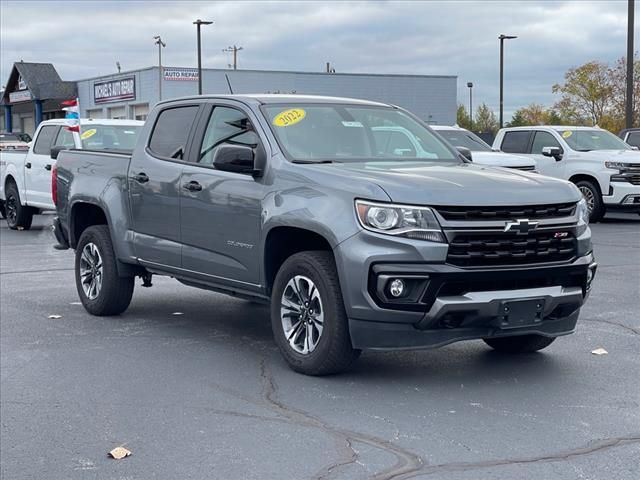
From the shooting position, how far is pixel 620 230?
18.5 metres

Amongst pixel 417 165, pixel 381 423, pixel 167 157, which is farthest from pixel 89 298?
pixel 381 423

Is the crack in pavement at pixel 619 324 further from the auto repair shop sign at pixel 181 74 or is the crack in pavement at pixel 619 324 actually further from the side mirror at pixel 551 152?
the auto repair shop sign at pixel 181 74

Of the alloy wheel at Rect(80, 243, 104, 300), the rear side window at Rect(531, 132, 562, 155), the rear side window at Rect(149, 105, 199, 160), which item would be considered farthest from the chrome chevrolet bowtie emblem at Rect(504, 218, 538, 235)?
the rear side window at Rect(531, 132, 562, 155)

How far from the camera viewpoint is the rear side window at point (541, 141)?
69.5ft

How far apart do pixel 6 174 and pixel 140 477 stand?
52.9 ft

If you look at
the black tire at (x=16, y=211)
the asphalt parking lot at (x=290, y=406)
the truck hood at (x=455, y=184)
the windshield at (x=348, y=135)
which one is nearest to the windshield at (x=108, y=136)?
the black tire at (x=16, y=211)

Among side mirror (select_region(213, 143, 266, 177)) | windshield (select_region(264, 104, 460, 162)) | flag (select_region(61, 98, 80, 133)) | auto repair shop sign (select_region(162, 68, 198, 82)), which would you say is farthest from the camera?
auto repair shop sign (select_region(162, 68, 198, 82))

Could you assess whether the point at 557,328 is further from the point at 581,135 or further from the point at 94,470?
the point at 581,135

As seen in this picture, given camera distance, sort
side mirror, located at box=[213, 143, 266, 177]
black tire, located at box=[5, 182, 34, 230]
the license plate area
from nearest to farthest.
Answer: the license plate area → side mirror, located at box=[213, 143, 266, 177] → black tire, located at box=[5, 182, 34, 230]

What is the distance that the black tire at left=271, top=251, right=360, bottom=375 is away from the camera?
260 inches

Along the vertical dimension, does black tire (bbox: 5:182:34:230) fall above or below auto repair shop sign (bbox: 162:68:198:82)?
below

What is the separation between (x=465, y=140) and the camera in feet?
68.5

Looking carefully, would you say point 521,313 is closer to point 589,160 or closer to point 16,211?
point 589,160

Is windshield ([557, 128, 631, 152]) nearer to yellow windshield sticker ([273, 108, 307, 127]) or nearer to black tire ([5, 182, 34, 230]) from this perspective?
black tire ([5, 182, 34, 230])
